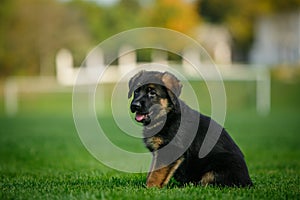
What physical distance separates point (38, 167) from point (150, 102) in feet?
12.8

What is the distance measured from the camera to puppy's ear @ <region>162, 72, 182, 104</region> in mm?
6320

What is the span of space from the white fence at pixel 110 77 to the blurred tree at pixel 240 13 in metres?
7.62

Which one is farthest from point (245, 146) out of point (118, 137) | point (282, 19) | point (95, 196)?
point (282, 19)

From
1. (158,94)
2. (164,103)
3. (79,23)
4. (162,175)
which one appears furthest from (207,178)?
(79,23)

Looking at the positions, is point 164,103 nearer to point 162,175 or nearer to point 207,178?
point 162,175

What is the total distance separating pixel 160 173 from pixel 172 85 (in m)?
1.08

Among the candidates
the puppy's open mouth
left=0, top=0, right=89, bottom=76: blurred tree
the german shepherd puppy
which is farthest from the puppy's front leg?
left=0, top=0, right=89, bottom=76: blurred tree

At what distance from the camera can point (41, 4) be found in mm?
48438

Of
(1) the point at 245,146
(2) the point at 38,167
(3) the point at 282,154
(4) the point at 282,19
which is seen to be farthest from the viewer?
(4) the point at 282,19

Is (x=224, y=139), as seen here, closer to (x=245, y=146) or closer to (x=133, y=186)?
(x=133, y=186)

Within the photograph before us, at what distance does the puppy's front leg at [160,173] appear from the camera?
6.17m

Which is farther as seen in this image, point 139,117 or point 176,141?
point 139,117

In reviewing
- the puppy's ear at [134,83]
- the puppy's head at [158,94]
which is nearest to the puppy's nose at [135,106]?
the puppy's head at [158,94]

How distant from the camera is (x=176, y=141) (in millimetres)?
6180
